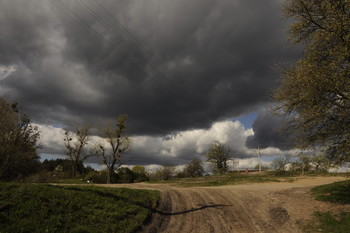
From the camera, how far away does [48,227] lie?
27.0 ft

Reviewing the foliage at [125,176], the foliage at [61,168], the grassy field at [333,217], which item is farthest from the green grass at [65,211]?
the foliage at [125,176]

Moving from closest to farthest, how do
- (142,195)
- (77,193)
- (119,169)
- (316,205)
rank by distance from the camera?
1. (77,193)
2. (316,205)
3. (142,195)
4. (119,169)

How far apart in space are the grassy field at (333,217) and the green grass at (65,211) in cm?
Answer: 903

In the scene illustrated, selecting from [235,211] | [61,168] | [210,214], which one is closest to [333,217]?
[235,211]

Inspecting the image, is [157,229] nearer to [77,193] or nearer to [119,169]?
[77,193]

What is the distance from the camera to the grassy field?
37.5 feet

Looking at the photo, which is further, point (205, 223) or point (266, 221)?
point (266, 221)

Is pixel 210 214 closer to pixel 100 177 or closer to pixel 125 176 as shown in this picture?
pixel 100 177

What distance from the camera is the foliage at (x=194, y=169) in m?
86.3

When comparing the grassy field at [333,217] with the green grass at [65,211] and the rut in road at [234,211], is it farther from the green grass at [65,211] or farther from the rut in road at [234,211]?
the green grass at [65,211]

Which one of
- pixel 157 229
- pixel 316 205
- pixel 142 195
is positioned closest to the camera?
pixel 157 229

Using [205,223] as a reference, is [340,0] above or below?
above

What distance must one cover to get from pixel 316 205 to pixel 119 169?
123ft

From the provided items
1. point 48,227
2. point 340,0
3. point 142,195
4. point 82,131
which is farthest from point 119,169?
point 340,0
